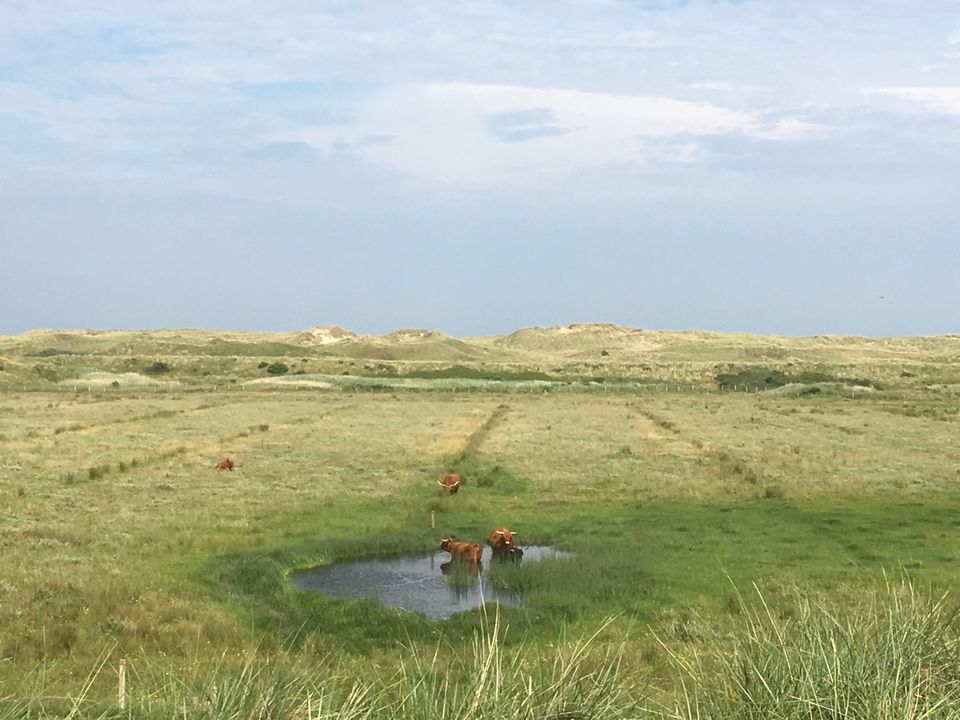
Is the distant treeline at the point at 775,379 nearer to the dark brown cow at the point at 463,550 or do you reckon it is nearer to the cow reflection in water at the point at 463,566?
the dark brown cow at the point at 463,550

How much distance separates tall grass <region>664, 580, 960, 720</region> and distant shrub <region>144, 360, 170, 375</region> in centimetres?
9516

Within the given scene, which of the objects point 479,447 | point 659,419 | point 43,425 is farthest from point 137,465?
point 659,419

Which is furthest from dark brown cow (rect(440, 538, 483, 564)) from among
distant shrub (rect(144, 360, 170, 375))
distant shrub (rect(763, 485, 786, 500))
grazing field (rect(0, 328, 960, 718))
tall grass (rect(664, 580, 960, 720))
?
distant shrub (rect(144, 360, 170, 375))

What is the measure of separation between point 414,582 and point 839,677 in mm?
11644

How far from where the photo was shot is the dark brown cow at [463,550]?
56.1 ft

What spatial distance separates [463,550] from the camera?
17.4 meters

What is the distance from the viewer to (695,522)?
21.1 m

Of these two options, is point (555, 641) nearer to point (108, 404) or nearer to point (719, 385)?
point (108, 404)

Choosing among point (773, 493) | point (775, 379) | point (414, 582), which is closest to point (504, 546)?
point (414, 582)

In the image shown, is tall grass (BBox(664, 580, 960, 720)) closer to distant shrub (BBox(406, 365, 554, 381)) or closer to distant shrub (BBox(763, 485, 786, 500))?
distant shrub (BBox(763, 485, 786, 500))

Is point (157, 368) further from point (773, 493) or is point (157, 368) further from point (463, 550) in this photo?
point (463, 550)

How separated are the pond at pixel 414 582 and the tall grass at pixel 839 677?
27.6 feet

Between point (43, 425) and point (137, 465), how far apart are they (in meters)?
15.5

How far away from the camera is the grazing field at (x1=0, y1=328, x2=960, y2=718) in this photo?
5938mm
